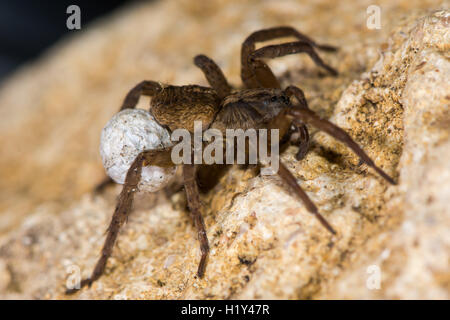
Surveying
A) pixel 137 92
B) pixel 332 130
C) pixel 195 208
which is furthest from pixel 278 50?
pixel 195 208

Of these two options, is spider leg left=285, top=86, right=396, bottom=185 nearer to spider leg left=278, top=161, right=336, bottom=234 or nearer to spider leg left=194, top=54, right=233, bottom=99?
spider leg left=278, top=161, right=336, bottom=234

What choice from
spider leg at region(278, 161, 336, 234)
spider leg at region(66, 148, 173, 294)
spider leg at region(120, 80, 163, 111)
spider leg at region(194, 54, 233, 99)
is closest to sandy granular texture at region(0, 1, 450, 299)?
spider leg at region(278, 161, 336, 234)

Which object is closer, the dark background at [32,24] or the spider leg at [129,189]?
the spider leg at [129,189]

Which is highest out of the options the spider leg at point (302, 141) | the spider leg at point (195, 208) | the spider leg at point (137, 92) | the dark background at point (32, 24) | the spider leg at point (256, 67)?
the dark background at point (32, 24)

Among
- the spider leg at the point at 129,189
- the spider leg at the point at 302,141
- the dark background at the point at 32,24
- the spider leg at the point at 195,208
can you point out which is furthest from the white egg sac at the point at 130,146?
the dark background at the point at 32,24

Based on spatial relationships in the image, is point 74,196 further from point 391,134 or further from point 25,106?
point 391,134

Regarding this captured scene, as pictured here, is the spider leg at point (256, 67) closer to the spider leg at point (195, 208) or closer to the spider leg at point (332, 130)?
the spider leg at point (332, 130)
